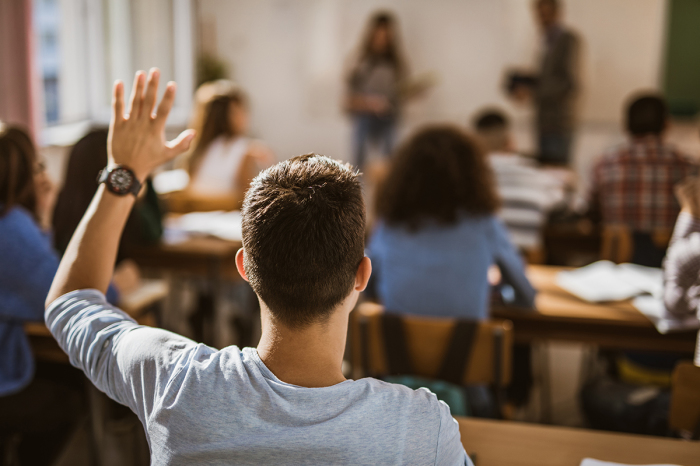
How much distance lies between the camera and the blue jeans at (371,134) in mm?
Result: 7002

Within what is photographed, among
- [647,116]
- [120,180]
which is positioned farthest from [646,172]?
[120,180]

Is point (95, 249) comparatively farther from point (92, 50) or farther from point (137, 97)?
point (92, 50)

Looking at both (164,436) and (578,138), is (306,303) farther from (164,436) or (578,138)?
(578,138)

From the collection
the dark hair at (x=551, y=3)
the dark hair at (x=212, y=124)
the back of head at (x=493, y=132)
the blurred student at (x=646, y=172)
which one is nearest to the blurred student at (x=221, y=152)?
the dark hair at (x=212, y=124)

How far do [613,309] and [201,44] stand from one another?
6683 mm

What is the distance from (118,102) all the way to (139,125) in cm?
5

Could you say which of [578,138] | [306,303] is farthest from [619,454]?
[578,138]

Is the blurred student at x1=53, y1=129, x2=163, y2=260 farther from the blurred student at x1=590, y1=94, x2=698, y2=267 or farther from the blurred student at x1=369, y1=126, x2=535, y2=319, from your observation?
the blurred student at x1=590, y1=94, x2=698, y2=267

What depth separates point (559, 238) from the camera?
343 centimetres

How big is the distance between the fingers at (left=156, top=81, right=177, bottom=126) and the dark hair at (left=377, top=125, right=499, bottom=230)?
3.68ft

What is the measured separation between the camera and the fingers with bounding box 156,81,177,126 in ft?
3.20

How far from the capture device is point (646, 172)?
3.16 meters

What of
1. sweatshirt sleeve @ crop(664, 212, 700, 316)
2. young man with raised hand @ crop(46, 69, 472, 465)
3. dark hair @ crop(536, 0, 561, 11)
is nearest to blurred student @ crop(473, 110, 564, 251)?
sweatshirt sleeve @ crop(664, 212, 700, 316)

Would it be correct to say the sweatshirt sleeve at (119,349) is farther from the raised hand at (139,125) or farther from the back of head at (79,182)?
the back of head at (79,182)
